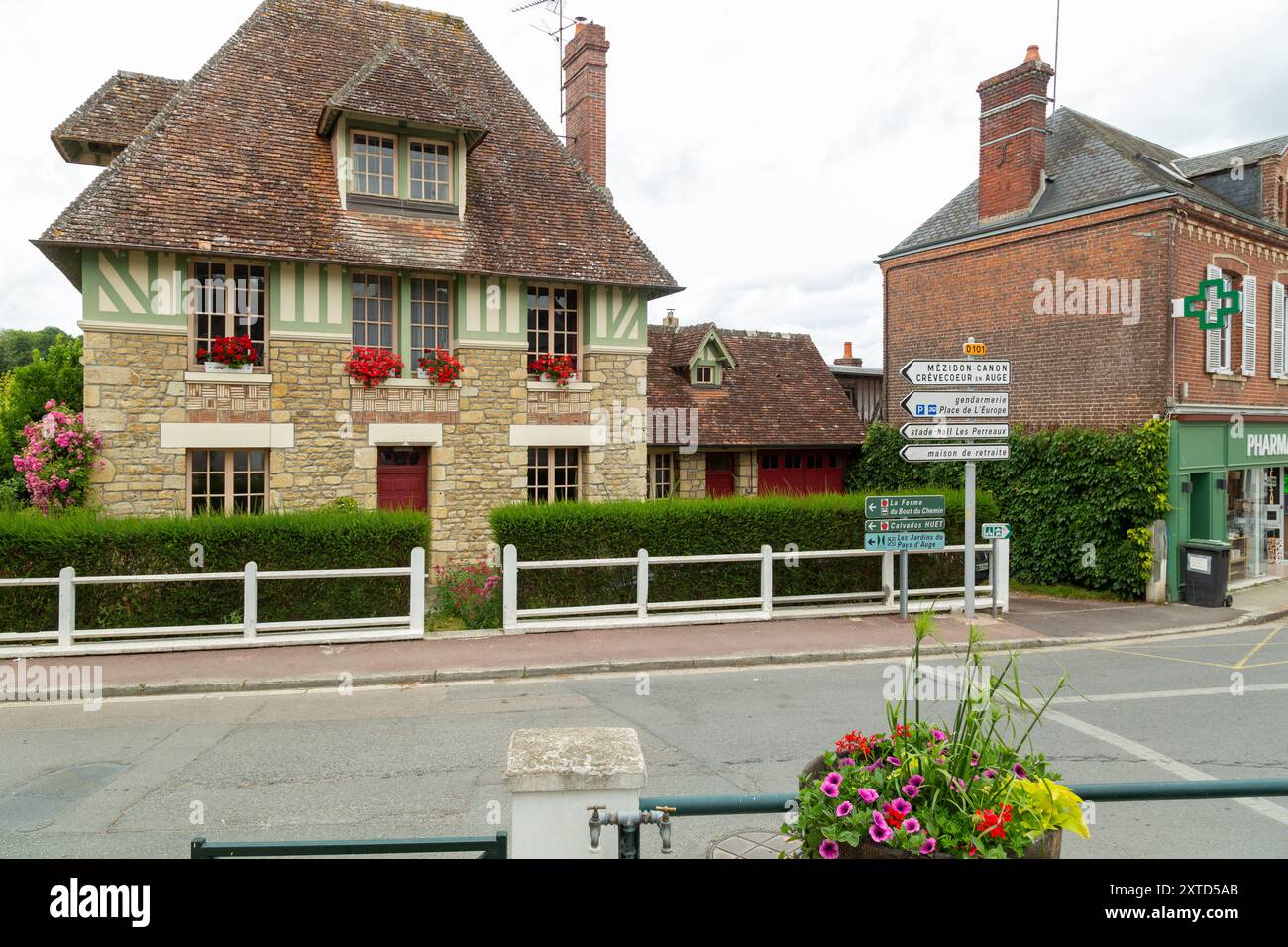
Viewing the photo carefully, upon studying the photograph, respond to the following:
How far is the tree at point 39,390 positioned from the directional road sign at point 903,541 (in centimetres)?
2521

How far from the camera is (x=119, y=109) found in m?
17.1

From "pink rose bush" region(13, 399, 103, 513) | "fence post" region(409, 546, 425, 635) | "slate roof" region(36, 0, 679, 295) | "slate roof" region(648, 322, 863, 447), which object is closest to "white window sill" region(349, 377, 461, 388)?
"slate roof" region(36, 0, 679, 295)

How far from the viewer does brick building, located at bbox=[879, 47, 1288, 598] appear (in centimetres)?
1622

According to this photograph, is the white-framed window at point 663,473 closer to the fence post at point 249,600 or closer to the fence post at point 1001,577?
the fence post at point 1001,577

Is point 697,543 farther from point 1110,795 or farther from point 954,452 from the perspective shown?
point 1110,795

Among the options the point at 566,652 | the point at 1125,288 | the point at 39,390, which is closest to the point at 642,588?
the point at 566,652

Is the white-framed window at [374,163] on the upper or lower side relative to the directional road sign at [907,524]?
upper

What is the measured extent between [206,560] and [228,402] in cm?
425

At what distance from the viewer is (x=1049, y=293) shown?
18047 millimetres

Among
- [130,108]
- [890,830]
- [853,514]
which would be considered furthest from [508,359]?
[890,830]

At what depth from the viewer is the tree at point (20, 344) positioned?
67.7 m

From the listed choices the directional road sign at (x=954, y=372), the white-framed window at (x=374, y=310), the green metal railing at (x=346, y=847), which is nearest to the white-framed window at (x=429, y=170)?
the white-framed window at (x=374, y=310)

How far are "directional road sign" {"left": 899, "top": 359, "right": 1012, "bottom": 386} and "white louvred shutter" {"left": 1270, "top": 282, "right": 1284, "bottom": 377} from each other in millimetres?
10084

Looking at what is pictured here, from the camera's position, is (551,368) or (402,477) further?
(551,368)
